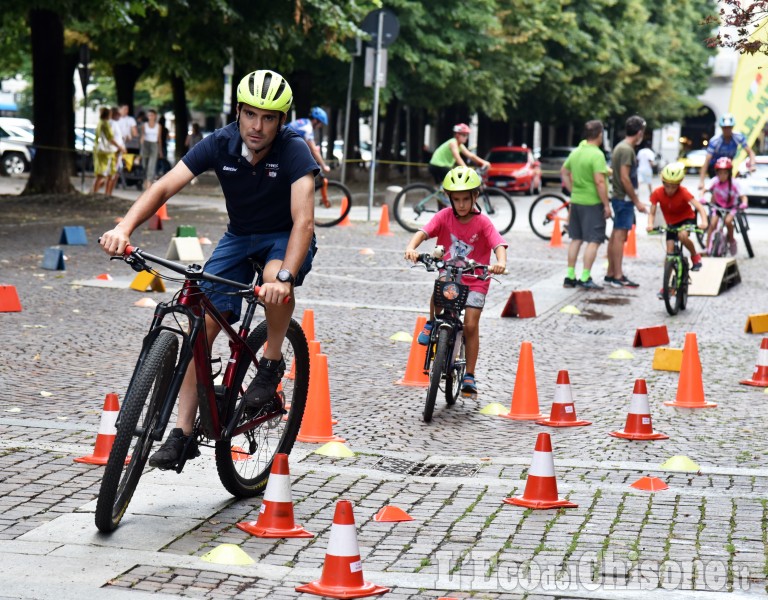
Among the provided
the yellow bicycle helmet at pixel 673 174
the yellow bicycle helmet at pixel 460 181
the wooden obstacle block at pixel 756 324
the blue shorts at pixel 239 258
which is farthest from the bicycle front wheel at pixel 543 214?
the blue shorts at pixel 239 258

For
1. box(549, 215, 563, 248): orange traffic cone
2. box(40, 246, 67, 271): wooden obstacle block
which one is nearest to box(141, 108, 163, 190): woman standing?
box(549, 215, 563, 248): orange traffic cone

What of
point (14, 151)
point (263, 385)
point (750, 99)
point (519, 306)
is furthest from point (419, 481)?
point (14, 151)

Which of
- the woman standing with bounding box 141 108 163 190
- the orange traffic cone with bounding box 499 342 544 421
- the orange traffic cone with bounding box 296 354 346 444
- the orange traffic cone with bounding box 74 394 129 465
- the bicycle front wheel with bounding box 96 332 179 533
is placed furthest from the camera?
the woman standing with bounding box 141 108 163 190

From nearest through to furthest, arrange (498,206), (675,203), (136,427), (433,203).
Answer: (136,427) → (675,203) → (433,203) → (498,206)

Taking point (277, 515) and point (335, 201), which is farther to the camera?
point (335, 201)

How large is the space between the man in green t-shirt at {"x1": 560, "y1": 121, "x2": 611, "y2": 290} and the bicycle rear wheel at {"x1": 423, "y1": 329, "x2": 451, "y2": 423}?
24.2ft

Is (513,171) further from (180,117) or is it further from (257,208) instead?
(257,208)

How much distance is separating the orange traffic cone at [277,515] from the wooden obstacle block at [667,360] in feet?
18.2

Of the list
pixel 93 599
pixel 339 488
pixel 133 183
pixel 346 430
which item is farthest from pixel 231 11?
pixel 93 599

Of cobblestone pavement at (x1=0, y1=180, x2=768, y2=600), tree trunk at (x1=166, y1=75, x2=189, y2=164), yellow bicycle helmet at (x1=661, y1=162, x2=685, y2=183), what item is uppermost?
tree trunk at (x1=166, y1=75, x2=189, y2=164)

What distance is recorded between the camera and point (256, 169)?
5.81 meters

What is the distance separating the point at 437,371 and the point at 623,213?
844cm

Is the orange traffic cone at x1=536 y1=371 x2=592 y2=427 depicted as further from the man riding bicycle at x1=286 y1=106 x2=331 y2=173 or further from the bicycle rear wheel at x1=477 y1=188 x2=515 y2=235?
the bicycle rear wheel at x1=477 y1=188 x2=515 y2=235

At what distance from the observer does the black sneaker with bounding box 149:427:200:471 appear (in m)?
5.48
